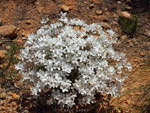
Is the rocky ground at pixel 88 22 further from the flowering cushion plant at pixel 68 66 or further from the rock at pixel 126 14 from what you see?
the flowering cushion plant at pixel 68 66

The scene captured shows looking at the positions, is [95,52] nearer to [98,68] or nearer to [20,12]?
[98,68]

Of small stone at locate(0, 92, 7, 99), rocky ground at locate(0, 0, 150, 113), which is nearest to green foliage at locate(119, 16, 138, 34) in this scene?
rocky ground at locate(0, 0, 150, 113)

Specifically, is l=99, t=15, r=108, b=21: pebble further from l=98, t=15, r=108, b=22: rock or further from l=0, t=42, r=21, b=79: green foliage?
l=0, t=42, r=21, b=79: green foliage

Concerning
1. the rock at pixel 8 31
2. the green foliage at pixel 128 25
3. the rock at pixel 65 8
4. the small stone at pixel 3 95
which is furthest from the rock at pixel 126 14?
the small stone at pixel 3 95

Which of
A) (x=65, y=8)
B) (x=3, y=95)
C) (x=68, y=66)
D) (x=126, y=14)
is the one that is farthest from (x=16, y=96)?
(x=126, y=14)

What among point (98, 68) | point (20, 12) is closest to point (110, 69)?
point (98, 68)
